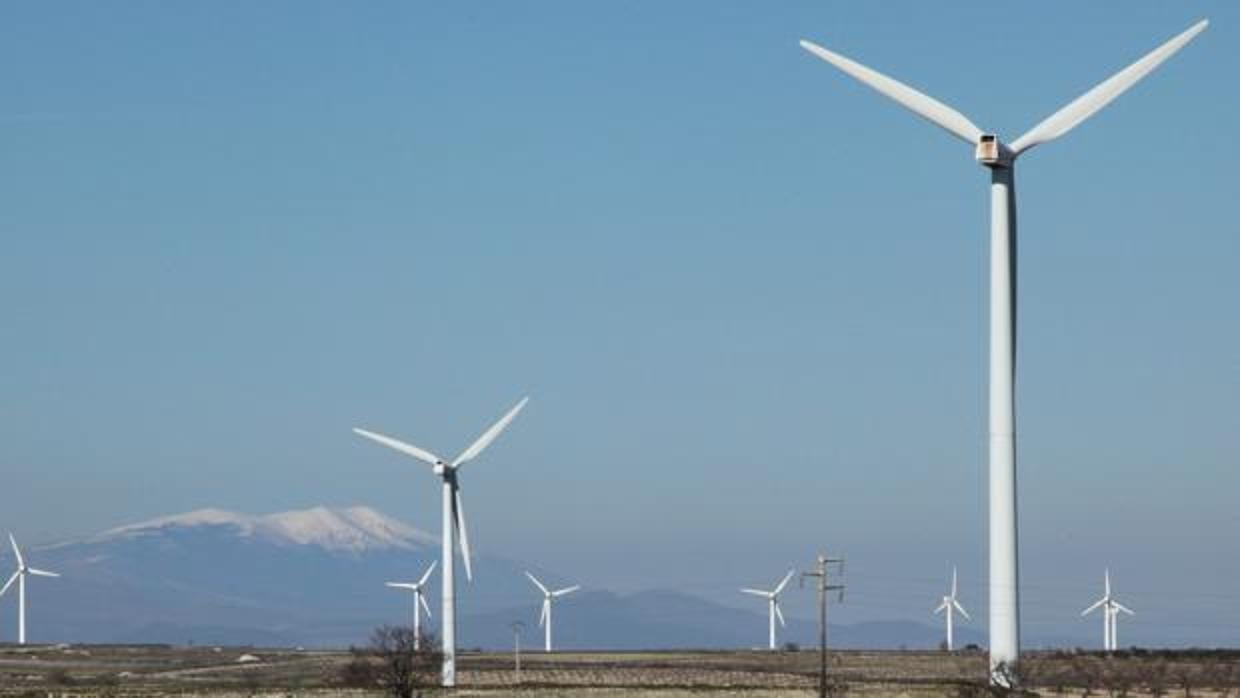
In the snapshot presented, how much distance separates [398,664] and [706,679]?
3427cm

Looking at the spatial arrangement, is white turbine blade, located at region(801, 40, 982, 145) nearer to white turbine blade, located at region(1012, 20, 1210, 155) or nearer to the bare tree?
white turbine blade, located at region(1012, 20, 1210, 155)

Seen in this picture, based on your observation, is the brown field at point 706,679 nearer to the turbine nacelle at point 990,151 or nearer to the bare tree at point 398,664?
the bare tree at point 398,664

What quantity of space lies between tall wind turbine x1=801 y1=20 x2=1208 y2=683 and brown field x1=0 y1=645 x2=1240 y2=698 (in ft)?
98.5

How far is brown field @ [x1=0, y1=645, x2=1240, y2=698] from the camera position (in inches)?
5610

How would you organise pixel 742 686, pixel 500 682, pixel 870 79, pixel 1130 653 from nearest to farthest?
pixel 870 79 → pixel 742 686 → pixel 500 682 → pixel 1130 653

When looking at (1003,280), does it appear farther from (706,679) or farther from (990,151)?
(706,679)

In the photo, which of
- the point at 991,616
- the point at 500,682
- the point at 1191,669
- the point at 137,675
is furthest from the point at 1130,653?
the point at 991,616

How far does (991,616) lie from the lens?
97.7 m

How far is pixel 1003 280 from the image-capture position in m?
97.0

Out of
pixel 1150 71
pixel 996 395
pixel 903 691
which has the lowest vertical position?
pixel 903 691

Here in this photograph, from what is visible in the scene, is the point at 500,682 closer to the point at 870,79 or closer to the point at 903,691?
the point at 903,691

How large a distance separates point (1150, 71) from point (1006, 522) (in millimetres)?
17034

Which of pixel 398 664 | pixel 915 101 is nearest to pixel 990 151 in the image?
pixel 915 101

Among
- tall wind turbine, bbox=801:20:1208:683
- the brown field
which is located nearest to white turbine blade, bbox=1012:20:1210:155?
tall wind turbine, bbox=801:20:1208:683
